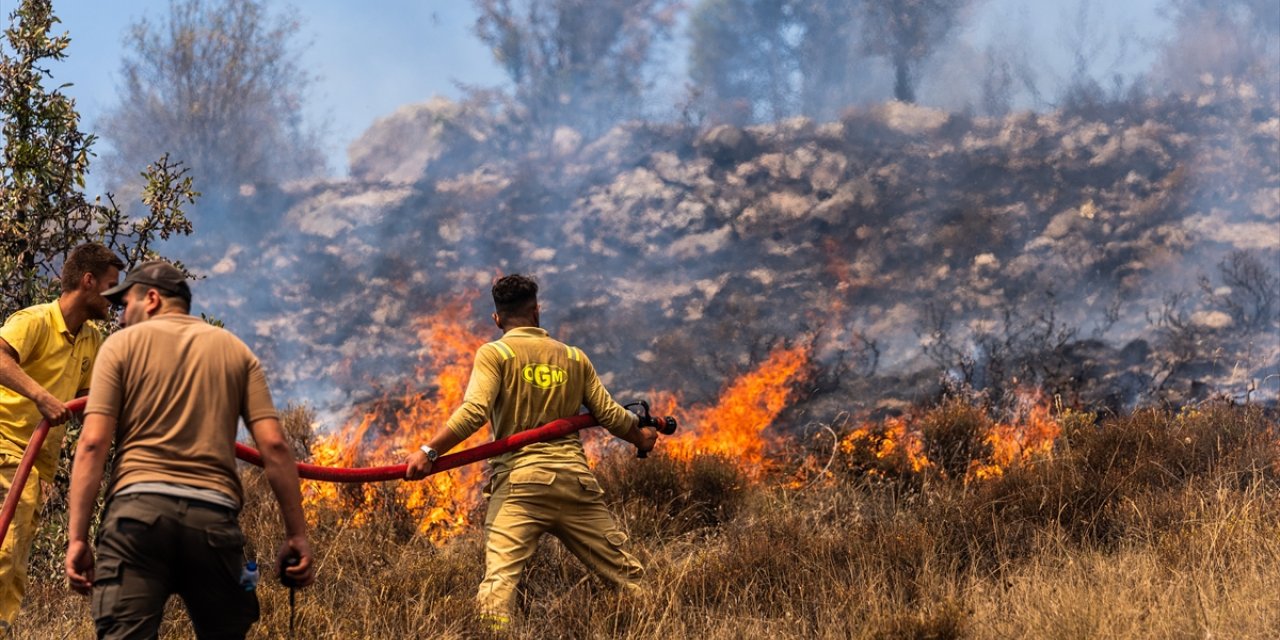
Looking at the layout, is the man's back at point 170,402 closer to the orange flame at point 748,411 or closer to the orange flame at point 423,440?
the orange flame at point 423,440

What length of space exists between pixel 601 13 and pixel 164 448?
14333mm

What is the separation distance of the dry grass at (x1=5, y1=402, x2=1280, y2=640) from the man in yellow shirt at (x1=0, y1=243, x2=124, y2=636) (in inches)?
32.2

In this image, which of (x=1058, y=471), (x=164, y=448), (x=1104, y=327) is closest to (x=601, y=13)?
(x=1104, y=327)

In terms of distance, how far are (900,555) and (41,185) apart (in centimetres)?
544

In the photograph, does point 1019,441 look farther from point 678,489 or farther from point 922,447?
point 678,489

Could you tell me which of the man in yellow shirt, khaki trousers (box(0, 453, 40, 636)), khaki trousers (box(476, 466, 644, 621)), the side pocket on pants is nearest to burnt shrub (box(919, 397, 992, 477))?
khaki trousers (box(476, 466, 644, 621))

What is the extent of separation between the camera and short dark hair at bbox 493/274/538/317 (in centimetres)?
515

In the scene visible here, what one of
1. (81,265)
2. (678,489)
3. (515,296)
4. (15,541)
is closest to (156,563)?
(15,541)

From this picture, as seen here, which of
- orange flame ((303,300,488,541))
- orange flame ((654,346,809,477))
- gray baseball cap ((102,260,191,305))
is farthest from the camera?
orange flame ((654,346,809,477))

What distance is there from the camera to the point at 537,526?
4961 mm

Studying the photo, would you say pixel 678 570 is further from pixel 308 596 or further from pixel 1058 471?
pixel 1058 471

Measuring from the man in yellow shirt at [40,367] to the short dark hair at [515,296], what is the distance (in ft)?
5.51

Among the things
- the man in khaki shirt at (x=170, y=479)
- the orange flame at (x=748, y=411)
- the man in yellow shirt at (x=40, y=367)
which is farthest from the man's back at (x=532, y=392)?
the orange flame at (x=748, y=411)

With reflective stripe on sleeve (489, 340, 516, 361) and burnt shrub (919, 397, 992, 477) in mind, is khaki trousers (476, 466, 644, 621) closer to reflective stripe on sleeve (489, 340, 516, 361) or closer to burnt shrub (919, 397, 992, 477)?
reflective stripe on sleeve (489, 340, 516, 361)
